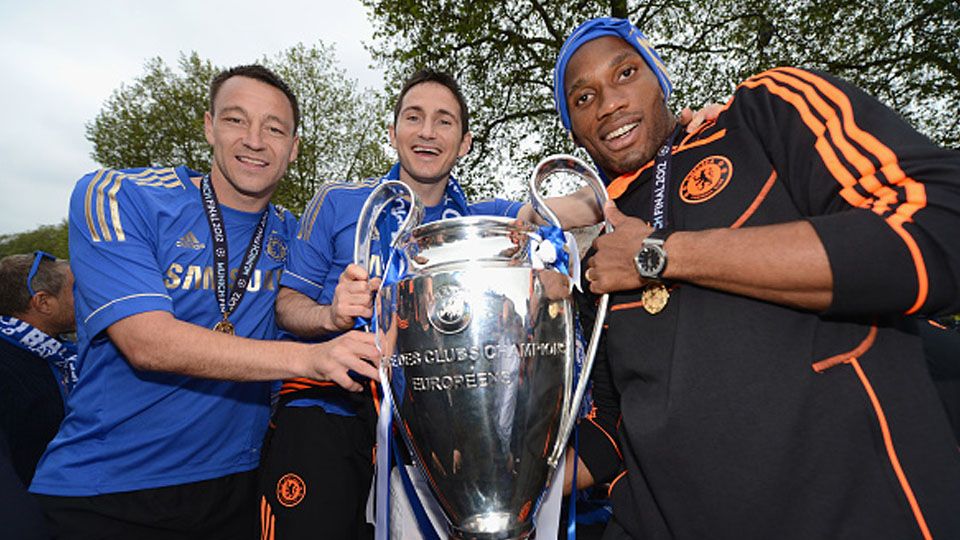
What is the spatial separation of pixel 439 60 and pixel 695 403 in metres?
11.1

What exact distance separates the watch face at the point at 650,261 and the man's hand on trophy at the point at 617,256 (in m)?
0.04

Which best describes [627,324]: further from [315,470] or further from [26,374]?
[26,374]

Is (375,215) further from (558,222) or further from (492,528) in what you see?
(492,528)

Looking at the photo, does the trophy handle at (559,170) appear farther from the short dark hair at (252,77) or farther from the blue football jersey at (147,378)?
the short dark hair at (252,77)

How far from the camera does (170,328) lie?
196 cm

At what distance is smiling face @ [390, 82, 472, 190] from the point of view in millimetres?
2768

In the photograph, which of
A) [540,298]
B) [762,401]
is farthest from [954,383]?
[540,298]

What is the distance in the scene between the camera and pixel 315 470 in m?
2.23

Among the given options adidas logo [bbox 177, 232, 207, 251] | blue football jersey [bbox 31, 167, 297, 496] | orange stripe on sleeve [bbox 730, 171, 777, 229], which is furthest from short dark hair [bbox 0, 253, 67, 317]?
orange stripe on sleeve [bbox 730, 171, 777, 229]

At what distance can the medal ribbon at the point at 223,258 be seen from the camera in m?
2.48

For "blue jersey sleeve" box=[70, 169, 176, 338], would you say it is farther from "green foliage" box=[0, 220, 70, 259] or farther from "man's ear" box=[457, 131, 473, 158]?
"green foliage" box=[0, 220, 70, 259]

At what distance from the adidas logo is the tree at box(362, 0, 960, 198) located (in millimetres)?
9336

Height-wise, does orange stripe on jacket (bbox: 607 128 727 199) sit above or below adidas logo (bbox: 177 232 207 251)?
above

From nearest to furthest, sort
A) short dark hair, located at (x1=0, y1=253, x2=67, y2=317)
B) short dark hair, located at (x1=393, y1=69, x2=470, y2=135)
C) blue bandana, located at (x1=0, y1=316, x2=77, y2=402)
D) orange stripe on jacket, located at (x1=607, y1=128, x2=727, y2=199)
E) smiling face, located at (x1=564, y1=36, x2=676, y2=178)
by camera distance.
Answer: orange stripe on jacket, located at (x1=607, y1=128, x2=727, y2=199), smiling face, located at (x1=564, y1=36, x2=676, y2=178), short dark hair, located at (x1=393, y1=69, x2=470, y2=135), blue bandana, located at (x1=0, y1=316, x2=77, y2=402), short dark hair, located at (x1=0, y1=253, x2=67, y2=317)
